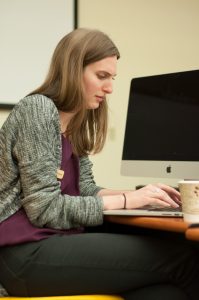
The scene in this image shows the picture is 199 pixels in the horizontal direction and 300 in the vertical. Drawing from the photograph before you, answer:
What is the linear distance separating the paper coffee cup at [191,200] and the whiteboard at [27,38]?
1.28 meters

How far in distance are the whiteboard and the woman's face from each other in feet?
2.55

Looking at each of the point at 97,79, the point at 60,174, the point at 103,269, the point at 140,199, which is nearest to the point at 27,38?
the point at 97,79

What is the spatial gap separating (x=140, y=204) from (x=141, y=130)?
1.72 ft

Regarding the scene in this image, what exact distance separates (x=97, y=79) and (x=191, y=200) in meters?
0.55

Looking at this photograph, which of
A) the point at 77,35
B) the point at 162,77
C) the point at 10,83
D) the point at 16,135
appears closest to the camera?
the point at 16,135

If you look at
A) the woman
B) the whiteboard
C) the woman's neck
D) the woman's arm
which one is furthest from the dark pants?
the whiteboard

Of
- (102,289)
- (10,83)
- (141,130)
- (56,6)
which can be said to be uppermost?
(56,6)

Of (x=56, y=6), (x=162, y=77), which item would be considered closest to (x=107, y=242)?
(x=162, y=77)

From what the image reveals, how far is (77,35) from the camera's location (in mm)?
1313

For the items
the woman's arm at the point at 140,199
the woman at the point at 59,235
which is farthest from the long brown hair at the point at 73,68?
the woman's arm at the point at 140,199

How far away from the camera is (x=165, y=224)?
3.08ft

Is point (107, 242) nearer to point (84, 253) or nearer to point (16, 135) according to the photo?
point (84, 253)

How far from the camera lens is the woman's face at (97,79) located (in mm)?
1319

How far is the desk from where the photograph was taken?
80 centimetres
